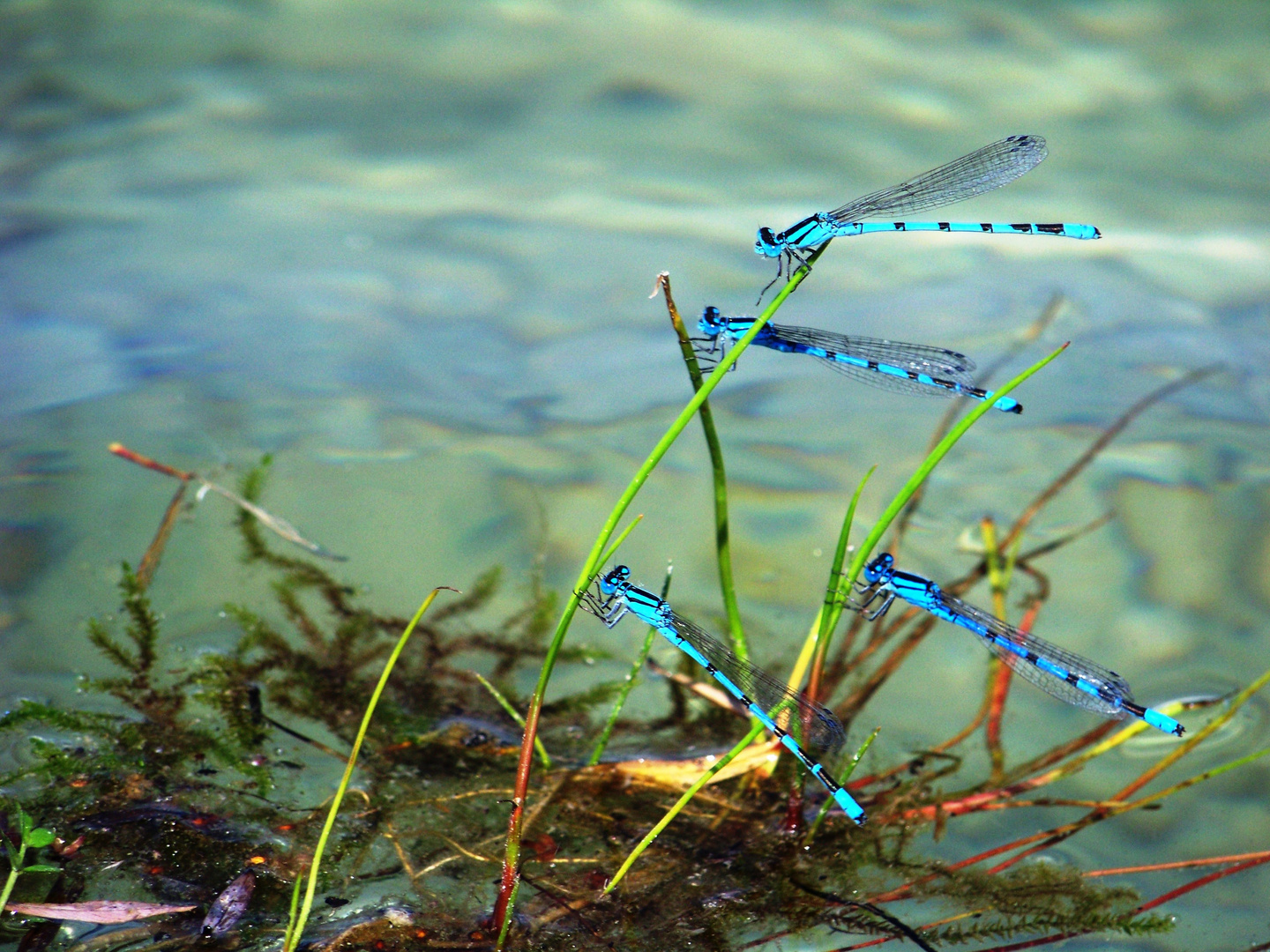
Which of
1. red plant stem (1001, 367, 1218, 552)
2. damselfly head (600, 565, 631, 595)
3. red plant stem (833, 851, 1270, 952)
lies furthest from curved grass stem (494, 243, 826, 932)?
red plant stem (1001, 367, 1218, 552)

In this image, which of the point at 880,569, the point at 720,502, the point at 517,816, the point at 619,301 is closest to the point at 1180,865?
the point at 880,569

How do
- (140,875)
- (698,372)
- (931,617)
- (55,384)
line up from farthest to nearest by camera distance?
(55,384)
(931,617)
(140,875)
(698,372)

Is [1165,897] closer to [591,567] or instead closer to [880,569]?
[880,569]

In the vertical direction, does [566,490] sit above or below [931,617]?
below

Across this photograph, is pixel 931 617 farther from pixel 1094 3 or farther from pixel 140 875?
pixel 1094 3

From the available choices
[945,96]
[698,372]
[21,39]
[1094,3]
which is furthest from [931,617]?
[21,39]

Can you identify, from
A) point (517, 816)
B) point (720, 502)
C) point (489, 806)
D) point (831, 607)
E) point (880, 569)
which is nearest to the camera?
point (517, 816)

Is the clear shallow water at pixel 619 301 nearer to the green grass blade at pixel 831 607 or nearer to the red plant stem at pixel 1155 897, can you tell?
the red plant stem at pixel 1155 897
